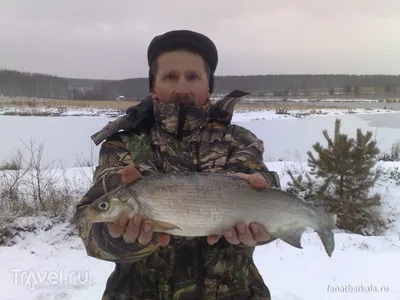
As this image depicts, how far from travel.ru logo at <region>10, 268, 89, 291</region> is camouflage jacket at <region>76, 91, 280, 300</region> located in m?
3.01

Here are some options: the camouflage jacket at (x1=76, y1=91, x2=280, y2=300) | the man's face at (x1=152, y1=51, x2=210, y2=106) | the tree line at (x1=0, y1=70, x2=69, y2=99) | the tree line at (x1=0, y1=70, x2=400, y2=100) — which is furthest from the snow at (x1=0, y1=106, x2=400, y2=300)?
the tree line at (x1=0, y1=70, x2=69, y2=99)

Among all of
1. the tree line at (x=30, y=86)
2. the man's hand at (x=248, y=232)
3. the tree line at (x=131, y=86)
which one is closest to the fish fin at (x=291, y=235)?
the man's hand at (x=248, y=232)

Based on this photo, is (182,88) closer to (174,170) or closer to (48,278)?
(174,170)

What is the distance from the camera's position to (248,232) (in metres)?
2.17

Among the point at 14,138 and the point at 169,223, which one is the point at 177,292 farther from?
the point at 14,138

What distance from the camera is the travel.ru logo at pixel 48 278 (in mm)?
4742

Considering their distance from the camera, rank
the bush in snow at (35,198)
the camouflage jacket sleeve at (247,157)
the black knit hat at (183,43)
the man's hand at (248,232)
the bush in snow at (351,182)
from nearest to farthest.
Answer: the man's hand at (248,232) < the camouflage jacket sleeve at (247,157) < the black knit hat at (183,43) < the bush in snow at (35,198) < the bush in snow at (351,182)

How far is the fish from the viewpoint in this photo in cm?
207

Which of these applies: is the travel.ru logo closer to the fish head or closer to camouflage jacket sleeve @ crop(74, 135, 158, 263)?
camouflage jacket sleeve @ crop(74, 135, 158, 263)

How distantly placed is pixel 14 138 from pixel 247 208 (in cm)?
1654

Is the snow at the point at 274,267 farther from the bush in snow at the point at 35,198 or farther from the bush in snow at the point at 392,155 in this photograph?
the bush in snow at the point at 392,155

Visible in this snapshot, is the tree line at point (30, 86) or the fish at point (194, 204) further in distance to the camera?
the tree line at point (30, 86)

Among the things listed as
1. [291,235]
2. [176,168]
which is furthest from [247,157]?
[291,235]

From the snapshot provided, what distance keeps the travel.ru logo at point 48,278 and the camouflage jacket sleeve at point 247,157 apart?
342 cm
